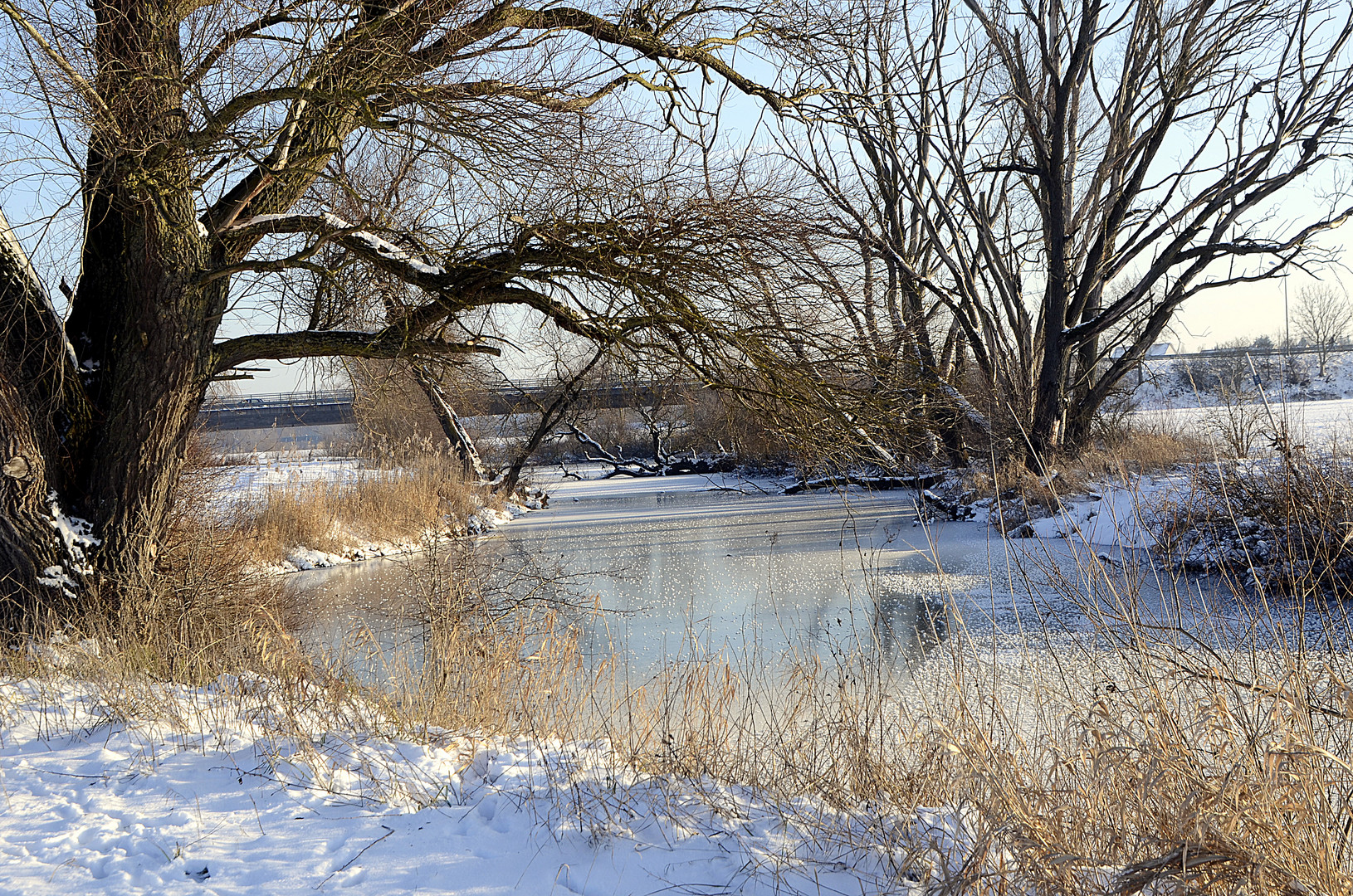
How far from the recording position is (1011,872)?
2199 millimetres

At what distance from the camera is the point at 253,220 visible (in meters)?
4.72

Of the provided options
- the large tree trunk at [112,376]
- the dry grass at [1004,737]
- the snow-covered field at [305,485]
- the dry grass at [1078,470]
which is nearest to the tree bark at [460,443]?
the snow-covered field at [305,485]

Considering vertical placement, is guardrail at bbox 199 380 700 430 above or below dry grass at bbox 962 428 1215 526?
above

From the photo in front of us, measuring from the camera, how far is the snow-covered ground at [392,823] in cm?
244

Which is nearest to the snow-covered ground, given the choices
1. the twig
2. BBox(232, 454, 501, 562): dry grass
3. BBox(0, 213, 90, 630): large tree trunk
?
the twig

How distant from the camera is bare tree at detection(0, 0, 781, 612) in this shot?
3979 mm

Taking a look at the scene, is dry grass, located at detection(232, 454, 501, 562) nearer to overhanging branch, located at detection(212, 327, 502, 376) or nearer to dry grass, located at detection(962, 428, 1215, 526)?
overhanging branch, located at detection(212, 327, 502, 376)

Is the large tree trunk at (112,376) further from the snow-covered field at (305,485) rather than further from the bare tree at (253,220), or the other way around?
the snow-covered field at (305,485)

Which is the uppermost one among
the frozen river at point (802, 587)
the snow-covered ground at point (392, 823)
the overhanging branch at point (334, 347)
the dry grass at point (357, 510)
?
the overhanging branch at point (334, 347)

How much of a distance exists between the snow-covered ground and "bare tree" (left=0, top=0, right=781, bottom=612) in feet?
5.79

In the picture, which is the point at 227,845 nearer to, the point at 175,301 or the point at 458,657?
the point at 458,657

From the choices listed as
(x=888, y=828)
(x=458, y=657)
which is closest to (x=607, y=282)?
(x=458, y=657)

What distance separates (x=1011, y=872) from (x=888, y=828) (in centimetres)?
61

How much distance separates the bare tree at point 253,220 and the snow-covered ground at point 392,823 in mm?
1766
